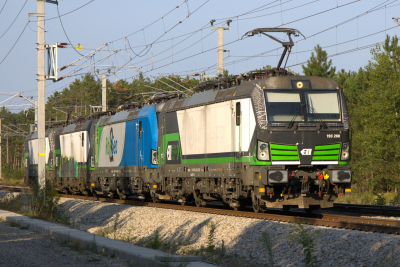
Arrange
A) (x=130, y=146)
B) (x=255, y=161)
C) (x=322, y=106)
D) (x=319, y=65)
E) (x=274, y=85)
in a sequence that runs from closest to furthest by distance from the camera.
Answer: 1. (x=255, y=161)
2. (x=274, y=85)
3. (x=322, y=106)
4. (x=130, y=146)
5. (x=319, y=65)

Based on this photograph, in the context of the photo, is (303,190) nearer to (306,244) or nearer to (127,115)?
(306,244)

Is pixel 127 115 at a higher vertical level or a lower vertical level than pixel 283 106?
higher

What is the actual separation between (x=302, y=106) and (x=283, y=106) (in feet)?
1.69

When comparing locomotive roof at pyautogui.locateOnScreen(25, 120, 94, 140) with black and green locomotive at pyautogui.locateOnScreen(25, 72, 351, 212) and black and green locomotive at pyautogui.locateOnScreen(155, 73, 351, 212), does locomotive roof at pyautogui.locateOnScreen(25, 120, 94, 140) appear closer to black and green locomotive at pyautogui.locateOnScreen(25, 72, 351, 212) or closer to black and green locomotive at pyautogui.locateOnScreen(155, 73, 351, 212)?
black and green locomotive at pyautogui.locateOnScreen(25, 72, 351, 212)

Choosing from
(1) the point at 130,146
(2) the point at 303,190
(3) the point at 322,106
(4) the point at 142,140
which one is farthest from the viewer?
(1) the point at 130,146

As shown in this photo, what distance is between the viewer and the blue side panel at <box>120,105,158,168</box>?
22.3m

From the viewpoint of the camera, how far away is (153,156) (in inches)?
873

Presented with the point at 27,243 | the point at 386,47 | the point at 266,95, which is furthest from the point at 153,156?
the point at 386,47

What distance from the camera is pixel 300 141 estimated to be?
14773 mm

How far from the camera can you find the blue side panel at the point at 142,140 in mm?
22266

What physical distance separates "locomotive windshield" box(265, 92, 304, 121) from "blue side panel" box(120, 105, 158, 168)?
7.98m

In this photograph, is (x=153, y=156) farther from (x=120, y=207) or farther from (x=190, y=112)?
(x=190, y=112)

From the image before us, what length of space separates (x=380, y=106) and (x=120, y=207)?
19588mm

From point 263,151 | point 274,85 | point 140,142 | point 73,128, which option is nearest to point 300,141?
point 263,151
